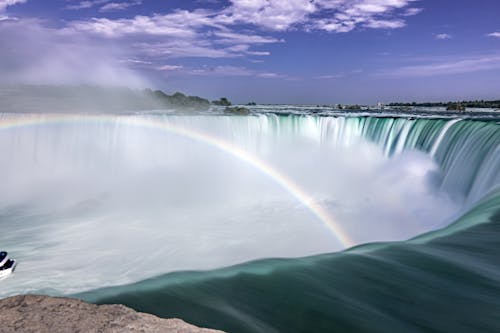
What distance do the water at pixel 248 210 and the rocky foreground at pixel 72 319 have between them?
1.05 m

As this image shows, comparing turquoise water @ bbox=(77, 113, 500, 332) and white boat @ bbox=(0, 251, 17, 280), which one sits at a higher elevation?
turquoise water @ bbox=(77, 113, 500, 332)

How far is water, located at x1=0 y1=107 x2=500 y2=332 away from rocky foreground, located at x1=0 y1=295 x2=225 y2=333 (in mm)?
1055

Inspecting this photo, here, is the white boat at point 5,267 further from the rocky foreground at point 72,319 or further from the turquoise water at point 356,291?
the rocky foreground at point 72,319

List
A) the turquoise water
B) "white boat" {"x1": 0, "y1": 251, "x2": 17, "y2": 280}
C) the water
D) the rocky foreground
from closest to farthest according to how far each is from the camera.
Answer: the rocky foreground → the turquoise water → the water → "white boat" {"x1": 0, "y1": 251, "x2": 17, "y2": 280}

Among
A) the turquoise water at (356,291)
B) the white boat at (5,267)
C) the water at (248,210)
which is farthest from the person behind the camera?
the white boat at (5,267)

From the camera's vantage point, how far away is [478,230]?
24.2 feet

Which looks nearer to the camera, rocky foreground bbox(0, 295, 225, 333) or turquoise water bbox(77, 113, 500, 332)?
rocky foreground bbox(0, 295, 225, 333)

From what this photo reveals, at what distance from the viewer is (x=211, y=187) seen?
21438mm

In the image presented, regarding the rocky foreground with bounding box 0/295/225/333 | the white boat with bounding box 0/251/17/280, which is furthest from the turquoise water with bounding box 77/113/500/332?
the white boat with bounding box 0/251/17/280

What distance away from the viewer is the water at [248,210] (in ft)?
17.2

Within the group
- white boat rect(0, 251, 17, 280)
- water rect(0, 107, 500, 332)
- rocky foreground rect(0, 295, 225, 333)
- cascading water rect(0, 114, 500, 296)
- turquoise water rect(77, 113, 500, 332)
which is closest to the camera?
rocky foreground rect(0, 295, 225, 333)

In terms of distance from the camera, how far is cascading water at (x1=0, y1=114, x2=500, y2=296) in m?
10.8

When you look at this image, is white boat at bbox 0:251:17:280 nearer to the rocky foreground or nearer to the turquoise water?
the turquoise water

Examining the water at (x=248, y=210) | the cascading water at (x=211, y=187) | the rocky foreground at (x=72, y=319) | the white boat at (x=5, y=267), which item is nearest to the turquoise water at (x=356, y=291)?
the water at (x=248, y=210)
